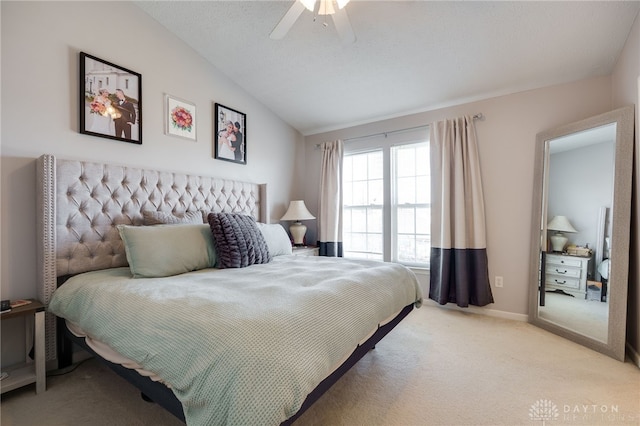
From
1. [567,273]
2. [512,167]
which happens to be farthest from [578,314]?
[512,167]

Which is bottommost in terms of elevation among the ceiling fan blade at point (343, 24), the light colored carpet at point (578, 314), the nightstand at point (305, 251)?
the light colored carpet at point (578, 314)

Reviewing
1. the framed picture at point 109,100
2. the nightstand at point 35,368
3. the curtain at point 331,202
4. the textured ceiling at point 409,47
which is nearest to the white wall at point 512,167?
the textured ceiling at point 409,47

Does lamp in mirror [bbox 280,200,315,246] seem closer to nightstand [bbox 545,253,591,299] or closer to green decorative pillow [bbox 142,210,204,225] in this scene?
green decorative pillow [bbox 142,210,204,225]

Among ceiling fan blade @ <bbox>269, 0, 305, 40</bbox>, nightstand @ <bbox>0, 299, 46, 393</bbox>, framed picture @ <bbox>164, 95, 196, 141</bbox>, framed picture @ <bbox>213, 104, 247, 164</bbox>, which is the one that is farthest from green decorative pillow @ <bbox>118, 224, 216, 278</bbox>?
ceiling fan blade @ <bbox>269, 0, 305, 40</bbox>

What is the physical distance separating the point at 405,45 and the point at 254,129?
2050 millimetres

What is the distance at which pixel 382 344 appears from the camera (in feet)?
7.84

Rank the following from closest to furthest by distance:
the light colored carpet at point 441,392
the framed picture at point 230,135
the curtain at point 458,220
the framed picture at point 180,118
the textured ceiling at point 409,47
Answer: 1. the light colored carpet at point 441,392
2. the textured ceiling at point 409,47
3. the framed picture at point 180,118
4. the curtain at point 458,220
5. the framed picture at point 230,135

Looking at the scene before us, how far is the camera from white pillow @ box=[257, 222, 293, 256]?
2850mm

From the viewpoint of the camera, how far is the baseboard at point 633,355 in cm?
200

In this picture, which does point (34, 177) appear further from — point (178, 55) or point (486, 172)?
point (486, 172)

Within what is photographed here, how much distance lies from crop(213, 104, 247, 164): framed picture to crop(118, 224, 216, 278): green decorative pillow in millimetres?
1275

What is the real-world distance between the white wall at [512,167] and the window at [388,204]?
2.17 feet

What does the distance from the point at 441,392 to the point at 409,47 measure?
2.71m

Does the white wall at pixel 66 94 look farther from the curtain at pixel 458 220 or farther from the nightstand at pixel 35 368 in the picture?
the curtain at pixel 458 220
